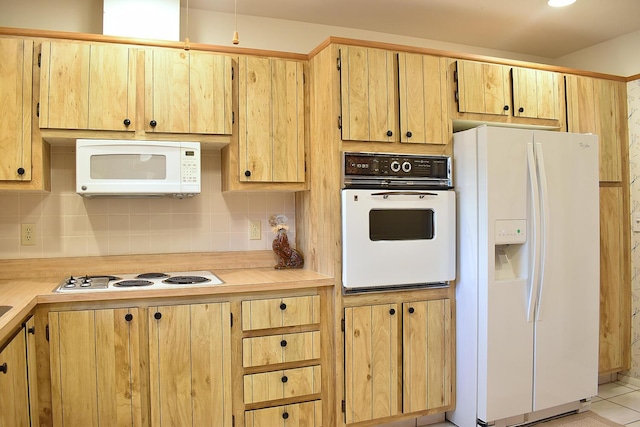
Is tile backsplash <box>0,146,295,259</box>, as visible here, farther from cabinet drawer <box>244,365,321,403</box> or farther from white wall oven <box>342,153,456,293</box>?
cabinet drawer <box>244,365,321,403</box>

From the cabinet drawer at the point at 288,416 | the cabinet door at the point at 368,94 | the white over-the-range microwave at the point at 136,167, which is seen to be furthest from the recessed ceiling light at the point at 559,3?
the cabinet drawer at the point at 288,416

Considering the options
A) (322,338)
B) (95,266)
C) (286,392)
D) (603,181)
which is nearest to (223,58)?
(95,266)

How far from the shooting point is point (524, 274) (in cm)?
269

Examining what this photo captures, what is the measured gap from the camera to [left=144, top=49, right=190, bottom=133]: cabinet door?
2559 millimetres

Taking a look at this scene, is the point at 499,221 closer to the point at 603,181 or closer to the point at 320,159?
the point at 320,159

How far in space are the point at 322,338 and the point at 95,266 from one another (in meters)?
1.39

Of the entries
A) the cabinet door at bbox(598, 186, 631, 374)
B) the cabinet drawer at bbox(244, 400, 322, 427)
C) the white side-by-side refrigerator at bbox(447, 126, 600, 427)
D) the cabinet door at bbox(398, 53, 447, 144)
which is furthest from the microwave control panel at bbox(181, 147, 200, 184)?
the cabinet door at bbox(598, 186, 631, 374)

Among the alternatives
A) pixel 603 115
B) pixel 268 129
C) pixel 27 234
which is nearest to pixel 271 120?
pixel 268 129

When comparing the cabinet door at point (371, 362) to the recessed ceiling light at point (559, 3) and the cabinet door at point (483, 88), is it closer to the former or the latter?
the cabinet door at point (483, 88)

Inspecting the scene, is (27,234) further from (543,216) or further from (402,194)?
(543,216)

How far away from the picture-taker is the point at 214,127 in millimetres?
2656

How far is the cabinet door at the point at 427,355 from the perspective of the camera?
267 cm

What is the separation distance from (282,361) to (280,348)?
73 millimetres

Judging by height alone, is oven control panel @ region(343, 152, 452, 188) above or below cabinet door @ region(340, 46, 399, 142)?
below
